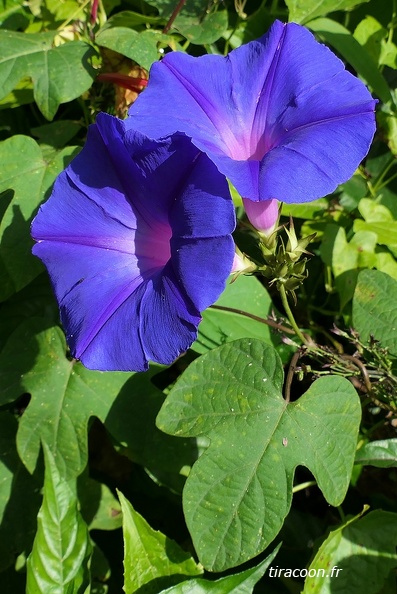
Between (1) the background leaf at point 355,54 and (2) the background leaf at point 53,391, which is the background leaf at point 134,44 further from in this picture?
(2) the background leaf at point 53,391

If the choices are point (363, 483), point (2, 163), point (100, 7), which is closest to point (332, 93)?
point (2, 163)

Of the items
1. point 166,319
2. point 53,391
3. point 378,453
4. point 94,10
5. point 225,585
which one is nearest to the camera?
point 166,319

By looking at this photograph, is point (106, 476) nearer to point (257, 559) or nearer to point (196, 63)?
point (257, 559)

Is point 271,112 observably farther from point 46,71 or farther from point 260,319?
point 46,71

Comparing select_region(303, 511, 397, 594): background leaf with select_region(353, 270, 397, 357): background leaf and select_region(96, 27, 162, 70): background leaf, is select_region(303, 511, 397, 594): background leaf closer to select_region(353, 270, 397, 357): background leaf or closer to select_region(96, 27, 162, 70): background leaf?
select_region(353, 270, 397, 357): background leaf

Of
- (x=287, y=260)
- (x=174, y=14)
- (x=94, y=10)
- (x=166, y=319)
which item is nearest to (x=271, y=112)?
(x=287, y=260)

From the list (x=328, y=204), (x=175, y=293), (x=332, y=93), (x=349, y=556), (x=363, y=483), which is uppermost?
A: (x=332, y=93)

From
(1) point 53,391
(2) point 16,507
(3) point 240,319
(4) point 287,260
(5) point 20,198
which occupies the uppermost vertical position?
(4) point 287,260
